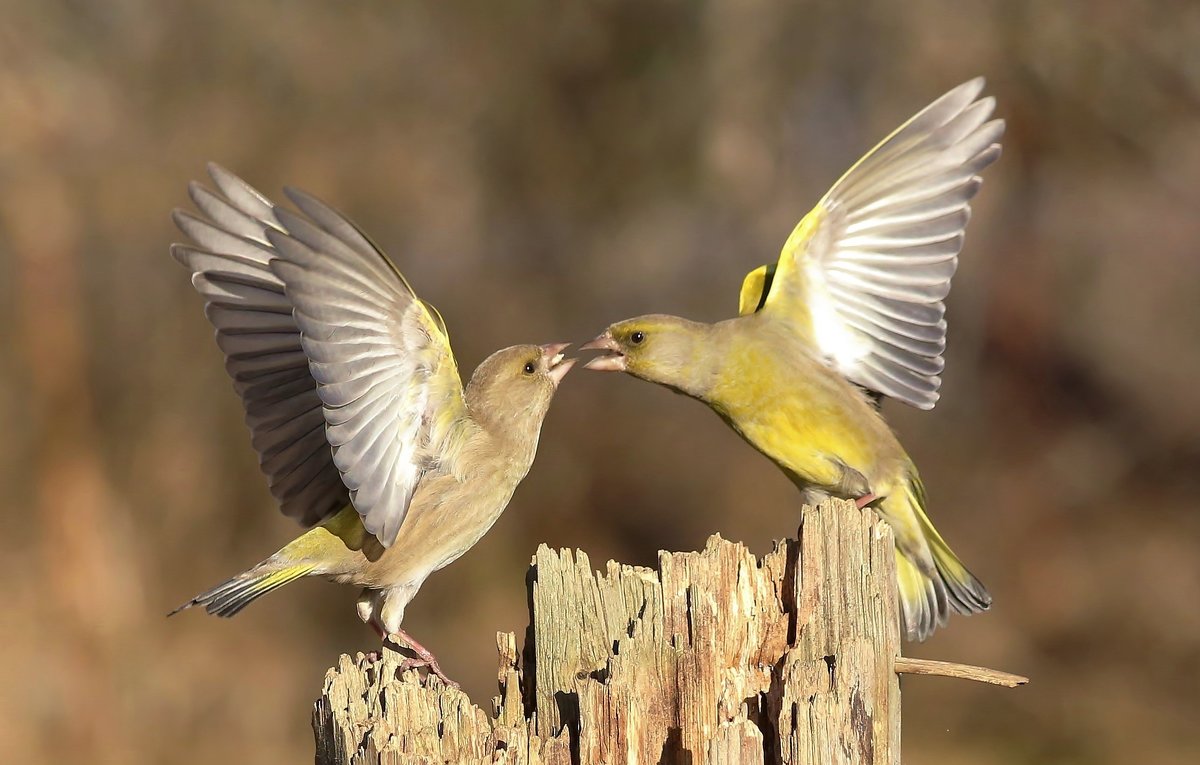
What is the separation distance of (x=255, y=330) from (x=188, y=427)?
728 cm

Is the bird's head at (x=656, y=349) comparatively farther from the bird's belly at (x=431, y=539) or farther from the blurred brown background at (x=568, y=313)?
the blurred brown background at (x=568, y=313)

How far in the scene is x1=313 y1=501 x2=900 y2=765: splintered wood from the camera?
3.69 meters

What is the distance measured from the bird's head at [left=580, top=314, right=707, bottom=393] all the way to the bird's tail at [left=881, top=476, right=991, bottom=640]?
1.08m

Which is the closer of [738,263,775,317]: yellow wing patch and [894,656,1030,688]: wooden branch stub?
[894,656,1030,688]: wooden branch stub

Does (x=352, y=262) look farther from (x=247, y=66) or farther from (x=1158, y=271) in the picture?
(x=1158, y=271)

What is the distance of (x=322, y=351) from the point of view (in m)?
4.85

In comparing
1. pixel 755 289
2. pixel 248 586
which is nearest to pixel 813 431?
pixel 755 289

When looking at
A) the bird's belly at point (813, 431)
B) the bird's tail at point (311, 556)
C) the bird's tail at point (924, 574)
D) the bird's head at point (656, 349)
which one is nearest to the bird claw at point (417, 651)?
the bird's tail at point (311, 556)

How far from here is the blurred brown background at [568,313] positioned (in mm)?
11891

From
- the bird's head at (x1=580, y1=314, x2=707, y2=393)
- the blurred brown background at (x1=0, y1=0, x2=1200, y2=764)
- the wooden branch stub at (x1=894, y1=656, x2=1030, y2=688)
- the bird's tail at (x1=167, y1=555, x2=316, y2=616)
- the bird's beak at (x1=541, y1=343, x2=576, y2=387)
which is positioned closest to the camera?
the wooden branch stub at (x1=894, y1=656, x2=1030, y2=688)

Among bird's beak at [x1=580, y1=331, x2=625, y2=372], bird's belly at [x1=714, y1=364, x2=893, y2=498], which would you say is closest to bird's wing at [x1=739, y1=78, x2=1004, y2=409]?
bird's belly at [x1=714, y1=364, x2=893, y2=498]

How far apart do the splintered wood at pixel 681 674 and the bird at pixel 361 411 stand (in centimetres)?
94

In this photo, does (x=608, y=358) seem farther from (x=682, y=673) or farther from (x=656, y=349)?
(x=682, y=673)

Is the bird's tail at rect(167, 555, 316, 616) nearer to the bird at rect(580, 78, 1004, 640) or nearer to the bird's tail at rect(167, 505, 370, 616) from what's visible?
the bird's tail at rect(167, 505, 370, 616)
